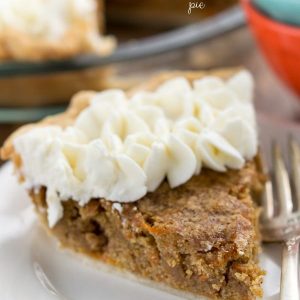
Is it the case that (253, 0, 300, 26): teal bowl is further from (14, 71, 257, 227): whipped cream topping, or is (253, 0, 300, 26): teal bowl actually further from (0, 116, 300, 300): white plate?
(0, 116, 300, 300): white plate

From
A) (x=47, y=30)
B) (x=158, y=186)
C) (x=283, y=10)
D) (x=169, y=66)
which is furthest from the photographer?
(x=169, y=66)

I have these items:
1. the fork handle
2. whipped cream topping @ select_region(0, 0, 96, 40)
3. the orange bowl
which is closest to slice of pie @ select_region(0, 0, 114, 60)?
whipped cream topping @ select_region(0, 0, 96, 40)

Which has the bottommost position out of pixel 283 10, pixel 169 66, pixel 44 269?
pixel 44 269

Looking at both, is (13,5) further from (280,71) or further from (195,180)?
(195,180)

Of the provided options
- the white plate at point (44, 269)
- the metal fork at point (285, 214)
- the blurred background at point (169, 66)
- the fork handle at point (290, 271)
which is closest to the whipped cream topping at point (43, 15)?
the blurred background at point (169, 66)

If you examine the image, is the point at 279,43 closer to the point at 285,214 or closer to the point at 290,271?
the point at 285,214

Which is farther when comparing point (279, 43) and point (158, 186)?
point (279, 43)

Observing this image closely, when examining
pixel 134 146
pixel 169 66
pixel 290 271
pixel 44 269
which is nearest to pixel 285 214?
pixel 290 271
